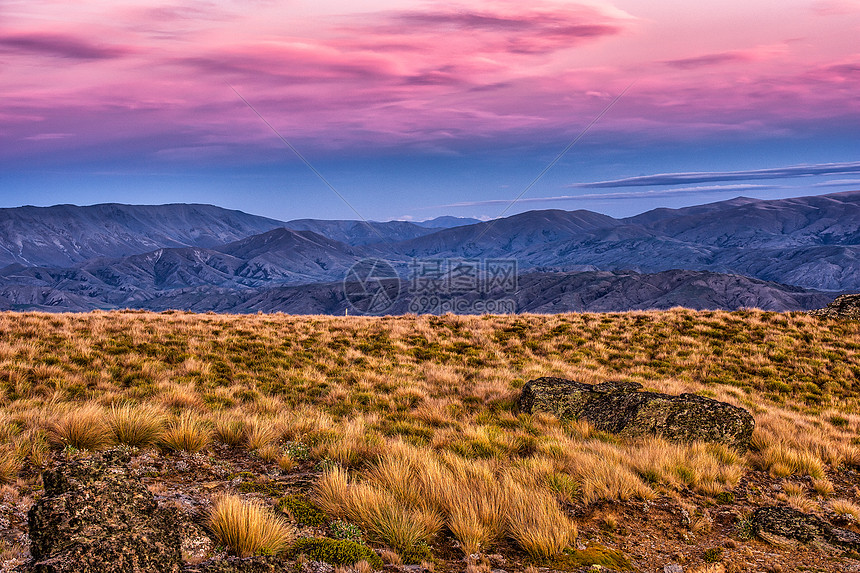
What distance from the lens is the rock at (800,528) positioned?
527 centimetres

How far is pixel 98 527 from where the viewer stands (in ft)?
12.6

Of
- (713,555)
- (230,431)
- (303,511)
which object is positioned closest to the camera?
(713,555)

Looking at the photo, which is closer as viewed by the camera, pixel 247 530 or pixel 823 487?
pixel 247 530

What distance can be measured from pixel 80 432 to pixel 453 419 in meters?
6.75

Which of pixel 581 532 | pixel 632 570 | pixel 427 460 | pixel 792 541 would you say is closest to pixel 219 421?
pixel 427 460

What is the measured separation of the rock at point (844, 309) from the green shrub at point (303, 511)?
90.7ft

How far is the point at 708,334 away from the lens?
69.5 ft

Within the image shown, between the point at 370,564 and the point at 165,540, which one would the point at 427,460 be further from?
the point at 165,540

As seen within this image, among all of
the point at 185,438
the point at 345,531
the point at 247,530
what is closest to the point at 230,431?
the point at 185,438

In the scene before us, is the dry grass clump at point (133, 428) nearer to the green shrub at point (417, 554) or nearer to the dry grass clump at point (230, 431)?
the dry grass clump at point (230, 431)

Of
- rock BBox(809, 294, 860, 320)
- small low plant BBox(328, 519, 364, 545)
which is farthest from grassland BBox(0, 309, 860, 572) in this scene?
rock BBox(809, 294, 860, 320)

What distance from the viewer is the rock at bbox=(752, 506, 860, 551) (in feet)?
17.3

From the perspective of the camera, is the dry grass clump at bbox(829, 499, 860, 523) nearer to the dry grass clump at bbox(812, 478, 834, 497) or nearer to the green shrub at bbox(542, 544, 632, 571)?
the dry grass clump at bbox(812, 478, 834, 497)

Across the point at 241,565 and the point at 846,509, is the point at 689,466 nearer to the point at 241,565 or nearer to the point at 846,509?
the point at 846,509
